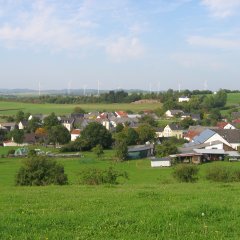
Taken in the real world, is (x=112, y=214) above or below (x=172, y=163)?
above

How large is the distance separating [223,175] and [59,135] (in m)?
50.7

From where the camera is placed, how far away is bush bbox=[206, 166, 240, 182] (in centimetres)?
2372

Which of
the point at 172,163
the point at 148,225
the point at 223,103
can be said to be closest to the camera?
the point at 148,225

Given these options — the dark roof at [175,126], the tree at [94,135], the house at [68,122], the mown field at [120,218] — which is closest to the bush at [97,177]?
the mown field at [120,218]

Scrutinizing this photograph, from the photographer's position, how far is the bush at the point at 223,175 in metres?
23.7

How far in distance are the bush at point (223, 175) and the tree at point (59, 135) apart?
161 feet

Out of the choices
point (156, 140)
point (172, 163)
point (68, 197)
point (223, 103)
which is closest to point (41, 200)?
point (68, 197)

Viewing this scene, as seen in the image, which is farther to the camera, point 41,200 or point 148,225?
point 41,200

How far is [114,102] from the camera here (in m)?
165

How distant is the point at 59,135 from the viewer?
7250cm

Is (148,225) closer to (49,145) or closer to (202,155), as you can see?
(202,155)

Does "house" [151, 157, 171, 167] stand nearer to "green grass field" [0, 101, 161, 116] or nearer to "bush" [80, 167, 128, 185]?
"bush" [80, 167, 128, 185]

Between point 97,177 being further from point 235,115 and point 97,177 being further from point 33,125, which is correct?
point 235,115

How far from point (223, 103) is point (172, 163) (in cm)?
8037
